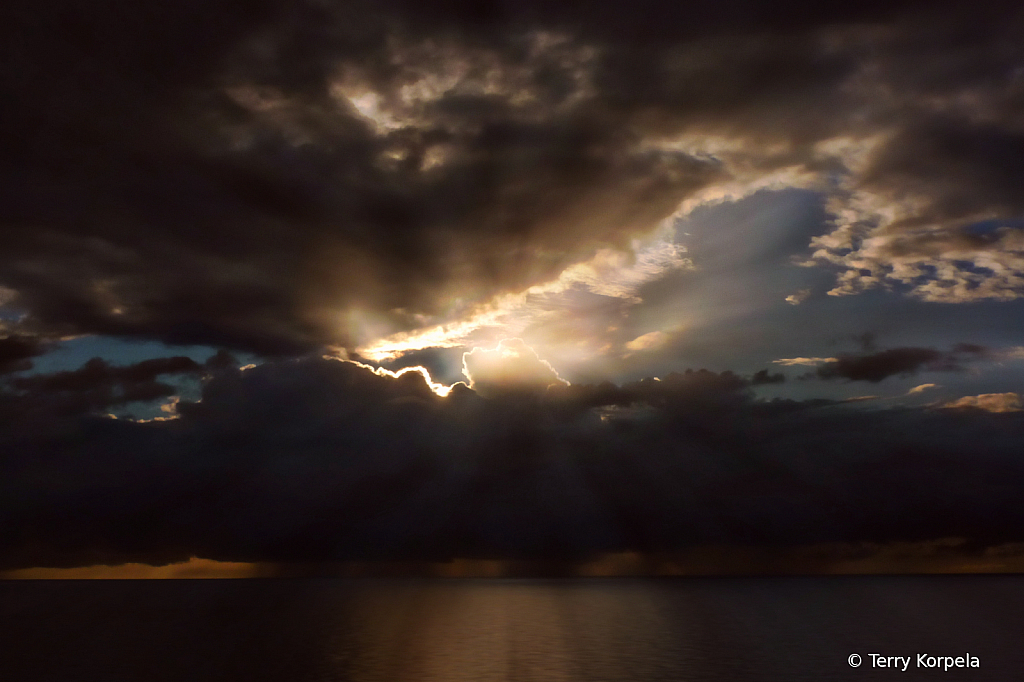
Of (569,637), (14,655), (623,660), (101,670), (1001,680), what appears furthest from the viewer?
(569,637)

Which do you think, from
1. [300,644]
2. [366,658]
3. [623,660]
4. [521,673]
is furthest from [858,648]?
[300,644]

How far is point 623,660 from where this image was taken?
362ft

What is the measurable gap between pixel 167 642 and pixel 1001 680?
143434 millimetres

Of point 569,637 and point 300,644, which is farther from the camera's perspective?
point 569,637

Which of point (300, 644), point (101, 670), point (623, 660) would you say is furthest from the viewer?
point (300, 644)

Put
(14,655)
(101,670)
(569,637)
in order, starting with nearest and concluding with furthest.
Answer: (101,670), (14,655), (569,637)

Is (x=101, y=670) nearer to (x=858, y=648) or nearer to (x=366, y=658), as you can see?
(x=366, y=658)

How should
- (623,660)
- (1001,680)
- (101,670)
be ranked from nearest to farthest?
(1001,680)
(101,670)
(623,660)

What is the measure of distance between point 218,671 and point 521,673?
4197 centimetres

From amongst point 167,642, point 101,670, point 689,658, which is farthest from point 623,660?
point 167,642

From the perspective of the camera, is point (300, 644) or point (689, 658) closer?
point (689, 658)

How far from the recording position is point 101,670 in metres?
102

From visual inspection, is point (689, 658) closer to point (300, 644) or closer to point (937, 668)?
point (937, 668)

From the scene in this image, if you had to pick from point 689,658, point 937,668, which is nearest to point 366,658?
point 689,658
